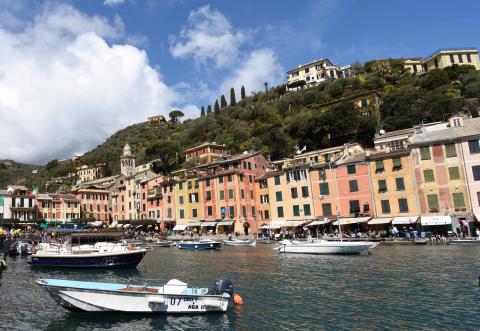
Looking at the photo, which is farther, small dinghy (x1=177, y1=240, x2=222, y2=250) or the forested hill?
the forested hill

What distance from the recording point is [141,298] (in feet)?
57.9

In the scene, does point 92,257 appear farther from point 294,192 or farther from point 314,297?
point 294,192

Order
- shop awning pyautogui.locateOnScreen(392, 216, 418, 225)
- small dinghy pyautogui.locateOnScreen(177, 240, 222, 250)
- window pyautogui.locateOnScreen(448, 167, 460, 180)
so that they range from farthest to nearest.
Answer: small dinghy pyautogui.locateOnScreen(177, 240, 222, 250) < shop awning pyautogui.locateOnScreen(392, 216, 418, 225) < window pyautogui.locateOnScreen(448, 167, 460, 180)

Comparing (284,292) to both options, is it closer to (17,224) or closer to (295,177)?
(295,177)

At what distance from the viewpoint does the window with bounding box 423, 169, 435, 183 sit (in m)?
47.9

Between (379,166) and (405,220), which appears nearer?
(405,220)

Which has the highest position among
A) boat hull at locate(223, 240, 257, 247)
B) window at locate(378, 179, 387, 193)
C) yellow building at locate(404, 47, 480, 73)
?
yellow building at locate(404, 47, 480, 73)

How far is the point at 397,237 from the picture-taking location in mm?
46188

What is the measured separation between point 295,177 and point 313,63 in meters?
83.6

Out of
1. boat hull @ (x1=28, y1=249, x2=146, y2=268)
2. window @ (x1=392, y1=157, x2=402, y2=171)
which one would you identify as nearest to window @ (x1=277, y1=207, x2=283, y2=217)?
window @ (x1=392, y1=157, x2=402, y2=171)

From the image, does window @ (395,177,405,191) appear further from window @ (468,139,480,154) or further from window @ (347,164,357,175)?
window @ (468,139,480,154)

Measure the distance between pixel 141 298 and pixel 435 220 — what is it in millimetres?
39921

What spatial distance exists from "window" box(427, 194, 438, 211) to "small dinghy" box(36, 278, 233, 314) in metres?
38.4

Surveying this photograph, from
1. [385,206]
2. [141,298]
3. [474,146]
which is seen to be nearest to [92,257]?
[141,298]
